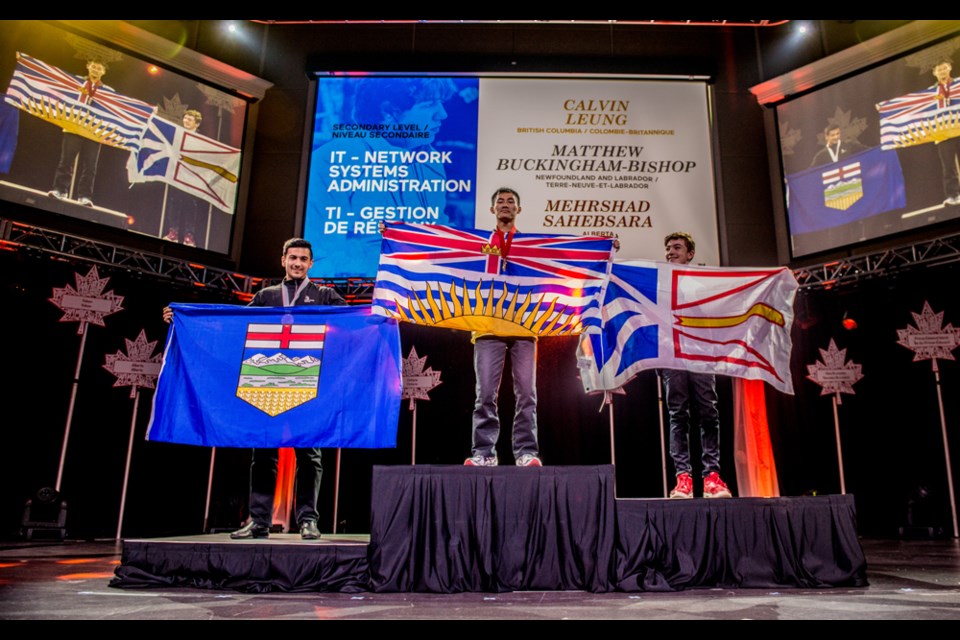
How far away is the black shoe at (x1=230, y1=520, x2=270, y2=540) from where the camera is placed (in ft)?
10.9

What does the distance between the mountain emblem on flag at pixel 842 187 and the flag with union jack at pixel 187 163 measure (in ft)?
21.1

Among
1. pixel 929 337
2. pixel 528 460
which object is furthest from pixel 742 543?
pixel 929 337

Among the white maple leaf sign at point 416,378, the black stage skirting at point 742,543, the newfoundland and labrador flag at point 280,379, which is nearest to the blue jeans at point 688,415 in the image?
the black stage skirting at point 742,543

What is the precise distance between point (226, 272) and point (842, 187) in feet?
20.9

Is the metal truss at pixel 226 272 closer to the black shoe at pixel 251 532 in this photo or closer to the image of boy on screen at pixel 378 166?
the image of boy on screen at pixel 378 166

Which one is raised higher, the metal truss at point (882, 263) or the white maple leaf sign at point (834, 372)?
the metal truss at point (882, 263)

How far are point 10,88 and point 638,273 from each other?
5969 mm

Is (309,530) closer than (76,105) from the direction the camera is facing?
Yes

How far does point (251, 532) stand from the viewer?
3.35 meters

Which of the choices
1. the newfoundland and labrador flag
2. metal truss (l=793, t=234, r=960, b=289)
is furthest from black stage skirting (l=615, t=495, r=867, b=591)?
metal truss (l=793, t=234, r=960, b=289)

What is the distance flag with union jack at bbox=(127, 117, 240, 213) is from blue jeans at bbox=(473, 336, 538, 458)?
4.87 meters

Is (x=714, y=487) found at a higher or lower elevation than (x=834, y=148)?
lower

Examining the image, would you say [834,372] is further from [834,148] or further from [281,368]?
[281,368]

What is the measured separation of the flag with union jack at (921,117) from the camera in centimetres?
634
